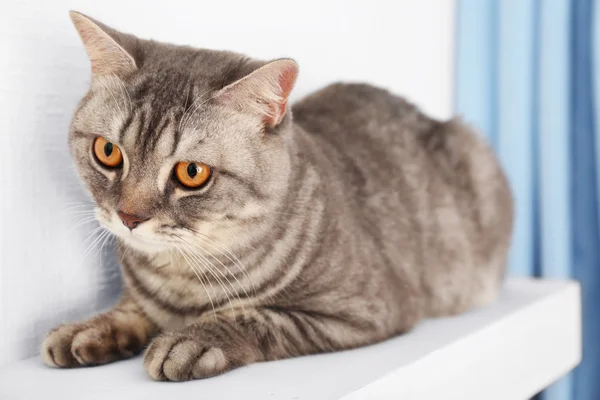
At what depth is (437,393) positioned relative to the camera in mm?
1180

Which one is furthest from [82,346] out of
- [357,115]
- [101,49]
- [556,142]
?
[556,142]

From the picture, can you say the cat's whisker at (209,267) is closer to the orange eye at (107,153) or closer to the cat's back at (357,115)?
the orange eye at (107,153)

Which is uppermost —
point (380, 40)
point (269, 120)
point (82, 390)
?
point (380, 40)

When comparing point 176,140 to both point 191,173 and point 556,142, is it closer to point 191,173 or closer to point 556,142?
point 191,173

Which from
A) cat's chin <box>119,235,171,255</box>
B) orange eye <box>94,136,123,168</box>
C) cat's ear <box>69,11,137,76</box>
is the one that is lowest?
cat's chin <box>119,235,171,255</box>

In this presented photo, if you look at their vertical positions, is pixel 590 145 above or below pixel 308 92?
below

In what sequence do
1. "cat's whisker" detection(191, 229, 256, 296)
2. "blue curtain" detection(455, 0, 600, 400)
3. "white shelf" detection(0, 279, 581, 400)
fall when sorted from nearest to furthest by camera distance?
"white shelf" detection(0, 279, 581, 400), "cat's whisker" detection(191, 229, 256, 296), "blue curtain" detection(455, 0, 600, 400)

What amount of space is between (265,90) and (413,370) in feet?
1.62

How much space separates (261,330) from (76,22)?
545 mm

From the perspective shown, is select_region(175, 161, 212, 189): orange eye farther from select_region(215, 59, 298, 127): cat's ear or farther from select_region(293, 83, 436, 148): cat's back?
select_region(293, 83, 436, 148): cat's back

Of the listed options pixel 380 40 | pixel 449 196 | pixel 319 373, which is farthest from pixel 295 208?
pixel 380 40

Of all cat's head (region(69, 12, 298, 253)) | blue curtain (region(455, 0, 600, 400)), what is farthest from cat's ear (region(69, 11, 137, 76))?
blue curtain (region(455, 0, 600, 400))

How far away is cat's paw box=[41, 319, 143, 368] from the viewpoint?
108cm

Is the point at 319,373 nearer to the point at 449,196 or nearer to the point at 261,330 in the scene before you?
the point at 261,330
